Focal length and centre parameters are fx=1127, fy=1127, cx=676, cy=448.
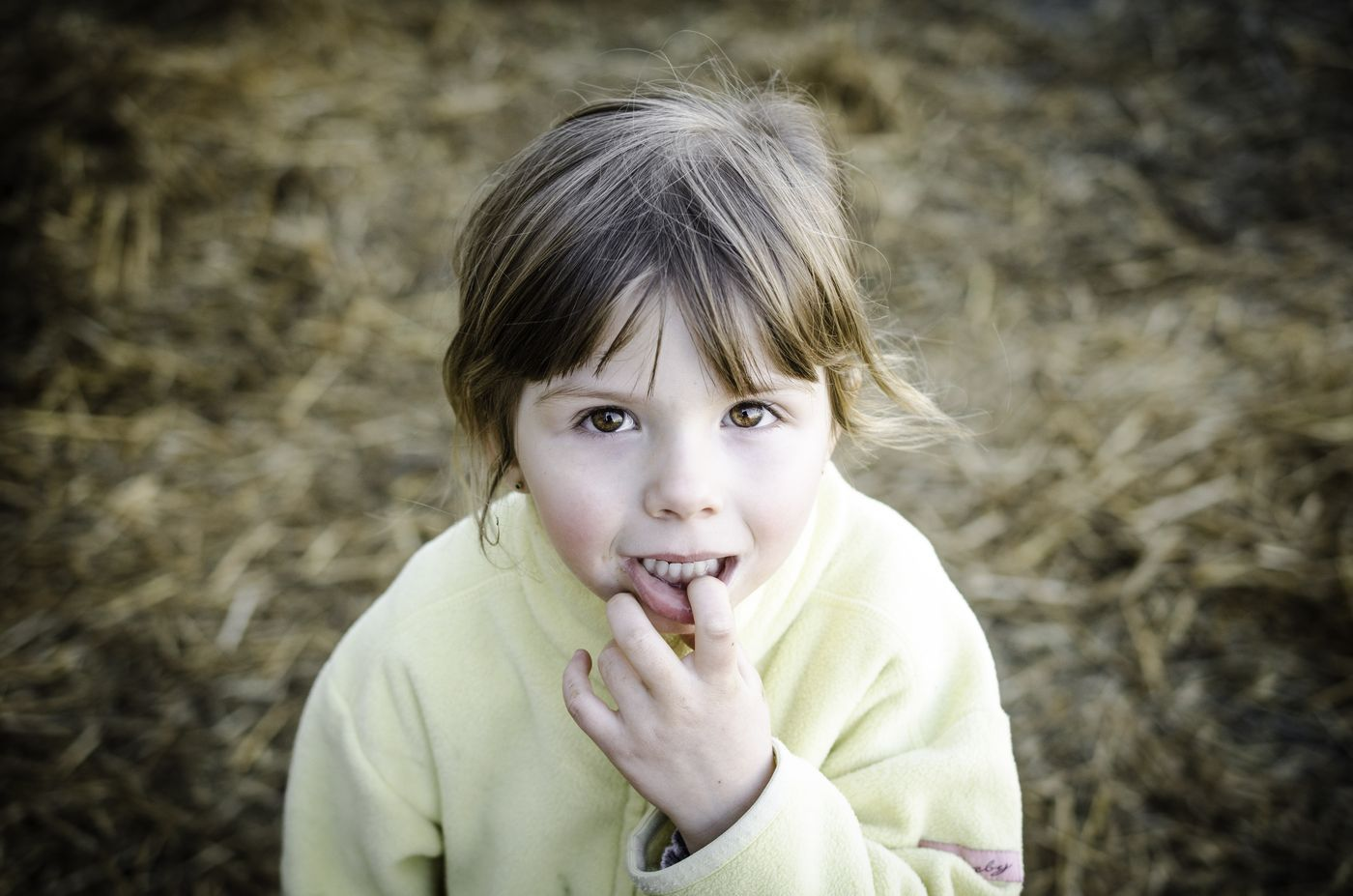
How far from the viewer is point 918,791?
1396 millimetres

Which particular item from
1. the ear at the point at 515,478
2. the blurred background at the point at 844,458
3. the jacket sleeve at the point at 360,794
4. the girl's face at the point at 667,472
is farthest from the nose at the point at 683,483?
the blurred background at the point at 844,458

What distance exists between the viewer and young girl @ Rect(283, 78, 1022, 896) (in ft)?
3.85

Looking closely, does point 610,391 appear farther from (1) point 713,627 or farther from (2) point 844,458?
(2) point 844,458

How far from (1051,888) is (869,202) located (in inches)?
92.4

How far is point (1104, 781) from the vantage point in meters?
2.37

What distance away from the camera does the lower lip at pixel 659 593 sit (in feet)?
3.95

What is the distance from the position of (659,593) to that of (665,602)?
0.01 metres

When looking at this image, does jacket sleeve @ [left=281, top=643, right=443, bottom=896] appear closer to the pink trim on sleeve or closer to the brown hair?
the brown hair

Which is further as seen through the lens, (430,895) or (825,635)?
(430,895)

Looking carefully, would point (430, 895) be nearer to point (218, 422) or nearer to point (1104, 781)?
point (1104, 781)

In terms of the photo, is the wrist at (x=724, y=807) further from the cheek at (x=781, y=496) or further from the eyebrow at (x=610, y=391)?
the eyebrow at (x=610, y=391)

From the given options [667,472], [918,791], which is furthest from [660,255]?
[918,791]

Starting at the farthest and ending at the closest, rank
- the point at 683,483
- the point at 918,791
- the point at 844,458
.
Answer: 1. the point at 844,458
2. the point at 918,791
3. the point at 683,483

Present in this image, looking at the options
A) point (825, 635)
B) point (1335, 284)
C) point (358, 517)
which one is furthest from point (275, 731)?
point (1335, 284)
